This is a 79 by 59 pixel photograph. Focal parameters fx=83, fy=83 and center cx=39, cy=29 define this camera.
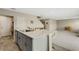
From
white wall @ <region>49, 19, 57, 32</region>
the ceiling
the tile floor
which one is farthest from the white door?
white wall @ <region>49, 19, 57, 32</region>

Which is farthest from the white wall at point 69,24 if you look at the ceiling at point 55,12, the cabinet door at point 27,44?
the cabinet door at point 27,44

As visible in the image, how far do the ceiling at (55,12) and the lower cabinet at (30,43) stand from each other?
14.9 inches

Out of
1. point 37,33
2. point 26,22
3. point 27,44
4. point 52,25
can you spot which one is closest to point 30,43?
point 27,44

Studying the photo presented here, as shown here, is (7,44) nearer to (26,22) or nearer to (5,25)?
(5,25)

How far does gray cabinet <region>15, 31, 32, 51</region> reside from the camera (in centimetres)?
132

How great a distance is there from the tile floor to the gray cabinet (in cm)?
8

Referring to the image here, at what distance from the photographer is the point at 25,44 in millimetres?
1344

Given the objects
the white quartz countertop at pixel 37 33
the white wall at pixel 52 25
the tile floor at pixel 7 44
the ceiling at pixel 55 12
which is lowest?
the tile floor at pixel 7 44

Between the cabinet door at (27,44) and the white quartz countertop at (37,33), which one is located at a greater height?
the white quartz countertop at (37,33)

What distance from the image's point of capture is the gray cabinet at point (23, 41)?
1.32 meters

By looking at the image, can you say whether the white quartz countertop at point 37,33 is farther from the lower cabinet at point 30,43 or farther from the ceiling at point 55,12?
the ceiling at point 55,12
